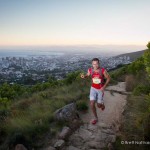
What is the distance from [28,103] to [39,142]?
389cm

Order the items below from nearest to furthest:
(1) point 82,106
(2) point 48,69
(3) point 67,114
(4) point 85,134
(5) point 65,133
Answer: (5) point 65,133, (4) point 85,134, (3) point 67,114, (1) point 82,106, (2) point 48,69

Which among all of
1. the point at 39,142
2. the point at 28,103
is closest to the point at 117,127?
the point at 39,142

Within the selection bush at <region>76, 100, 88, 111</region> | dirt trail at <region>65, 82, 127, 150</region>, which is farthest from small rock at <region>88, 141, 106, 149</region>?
bush at <region>76, 100, 88, 111</region>

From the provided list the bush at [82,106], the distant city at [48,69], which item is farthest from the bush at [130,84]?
the distant city at [48,69]

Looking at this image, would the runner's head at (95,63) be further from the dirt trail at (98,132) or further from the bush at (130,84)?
the bush at (130,84)

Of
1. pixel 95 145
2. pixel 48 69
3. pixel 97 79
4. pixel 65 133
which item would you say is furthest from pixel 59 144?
pixel 48 69

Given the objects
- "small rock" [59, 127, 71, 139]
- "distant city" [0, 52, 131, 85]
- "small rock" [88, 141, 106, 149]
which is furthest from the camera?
"distant city" [0, 52, 131, 85]

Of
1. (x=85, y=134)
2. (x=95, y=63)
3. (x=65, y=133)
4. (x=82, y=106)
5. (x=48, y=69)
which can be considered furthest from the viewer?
(x=48, y=69)

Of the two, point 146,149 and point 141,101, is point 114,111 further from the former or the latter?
point 146,149

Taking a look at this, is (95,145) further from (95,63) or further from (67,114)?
(95,63)

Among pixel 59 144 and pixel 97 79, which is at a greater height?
pixel 97 79

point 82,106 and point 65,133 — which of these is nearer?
point 65,133

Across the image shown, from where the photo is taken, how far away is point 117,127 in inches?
269

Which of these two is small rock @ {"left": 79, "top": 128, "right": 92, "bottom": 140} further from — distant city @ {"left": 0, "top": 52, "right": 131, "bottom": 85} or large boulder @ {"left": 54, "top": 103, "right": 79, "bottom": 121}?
distant city @ {"left": 0, "top": 52, "right": 131, "bottom": 85}
